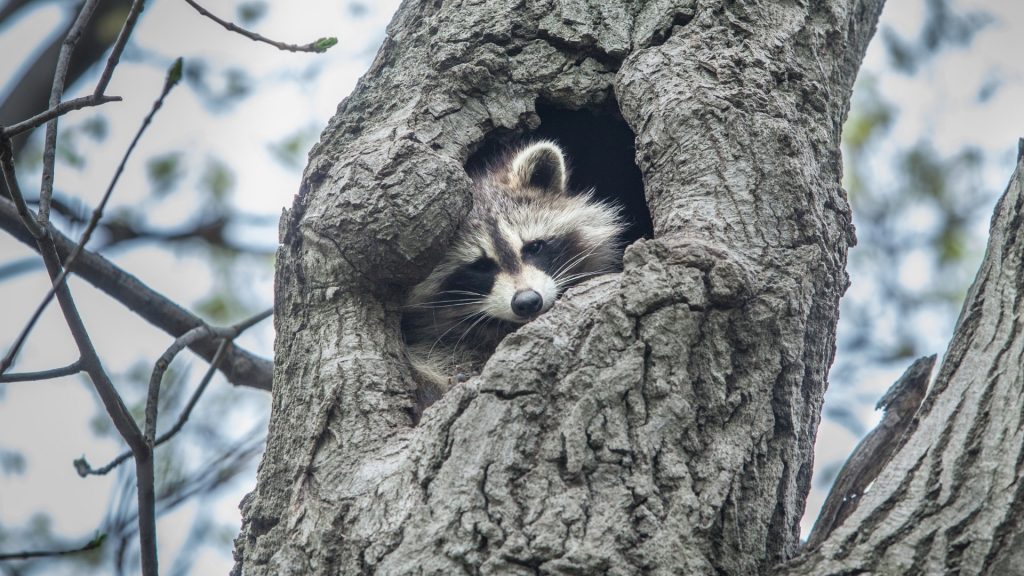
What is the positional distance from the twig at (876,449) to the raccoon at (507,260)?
5.56ft

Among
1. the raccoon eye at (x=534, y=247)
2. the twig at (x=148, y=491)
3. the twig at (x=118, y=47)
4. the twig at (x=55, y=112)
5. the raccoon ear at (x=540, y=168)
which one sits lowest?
the twig at (x=148, y=491)

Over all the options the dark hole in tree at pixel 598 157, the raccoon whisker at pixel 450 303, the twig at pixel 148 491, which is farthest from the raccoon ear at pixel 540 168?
the twig at pixel 148 491

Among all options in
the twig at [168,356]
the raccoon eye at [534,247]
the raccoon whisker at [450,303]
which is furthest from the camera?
the raccoon eye at [534,247]

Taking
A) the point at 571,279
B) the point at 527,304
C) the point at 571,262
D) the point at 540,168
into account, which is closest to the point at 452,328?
the point at 527,304

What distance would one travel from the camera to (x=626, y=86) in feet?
11.0

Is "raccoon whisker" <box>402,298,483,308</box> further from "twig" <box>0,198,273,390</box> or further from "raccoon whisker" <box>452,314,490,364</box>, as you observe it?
"twig" <box>0,198,273,390</box>

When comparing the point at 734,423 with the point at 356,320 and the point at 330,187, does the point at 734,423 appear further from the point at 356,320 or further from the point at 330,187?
the point at 330,187

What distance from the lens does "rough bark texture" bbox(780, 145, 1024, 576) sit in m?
1.98

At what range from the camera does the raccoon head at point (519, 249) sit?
443cm

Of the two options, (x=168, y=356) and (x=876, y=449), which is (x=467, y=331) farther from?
(x=876, y=449)

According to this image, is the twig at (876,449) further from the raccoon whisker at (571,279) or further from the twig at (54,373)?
the twig at (54,373)

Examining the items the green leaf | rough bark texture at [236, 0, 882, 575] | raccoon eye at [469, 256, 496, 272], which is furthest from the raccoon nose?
the green leaf

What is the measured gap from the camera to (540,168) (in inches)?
187

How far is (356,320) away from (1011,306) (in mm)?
1950
